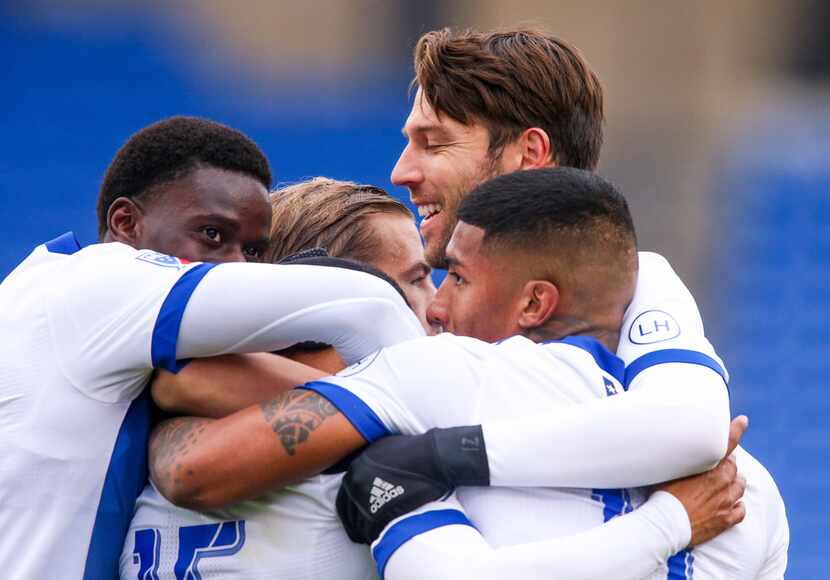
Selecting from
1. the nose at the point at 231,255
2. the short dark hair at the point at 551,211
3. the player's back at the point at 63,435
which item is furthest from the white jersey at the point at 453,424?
the nose at the point at 231,255

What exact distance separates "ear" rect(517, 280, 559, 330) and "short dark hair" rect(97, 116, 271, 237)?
712 millimetres

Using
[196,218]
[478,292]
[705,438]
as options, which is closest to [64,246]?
[196,218]

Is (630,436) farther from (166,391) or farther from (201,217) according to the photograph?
(201,217)

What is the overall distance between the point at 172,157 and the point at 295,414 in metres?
0.78

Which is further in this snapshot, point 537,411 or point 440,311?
point 440,311

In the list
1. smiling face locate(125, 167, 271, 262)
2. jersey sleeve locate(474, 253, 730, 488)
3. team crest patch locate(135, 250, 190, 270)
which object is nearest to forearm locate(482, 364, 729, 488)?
jersey sleeve locate(474, 253, 730, 488)

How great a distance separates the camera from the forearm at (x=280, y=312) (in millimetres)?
2322

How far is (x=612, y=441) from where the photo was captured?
88.4 inches

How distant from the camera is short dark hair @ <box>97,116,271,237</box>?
2777 mm

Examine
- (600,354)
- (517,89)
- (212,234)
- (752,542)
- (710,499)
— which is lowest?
(752,542)

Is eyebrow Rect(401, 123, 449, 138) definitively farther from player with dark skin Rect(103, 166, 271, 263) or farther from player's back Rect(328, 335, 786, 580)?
player's back Rect(328, 335, 786, 580)

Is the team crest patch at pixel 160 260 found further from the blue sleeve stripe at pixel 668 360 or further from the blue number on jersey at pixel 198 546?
the blue sleeve stripe at pixel 668 360

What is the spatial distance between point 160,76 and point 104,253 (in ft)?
19.8

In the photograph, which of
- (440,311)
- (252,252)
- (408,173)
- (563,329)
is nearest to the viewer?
(563,329)
